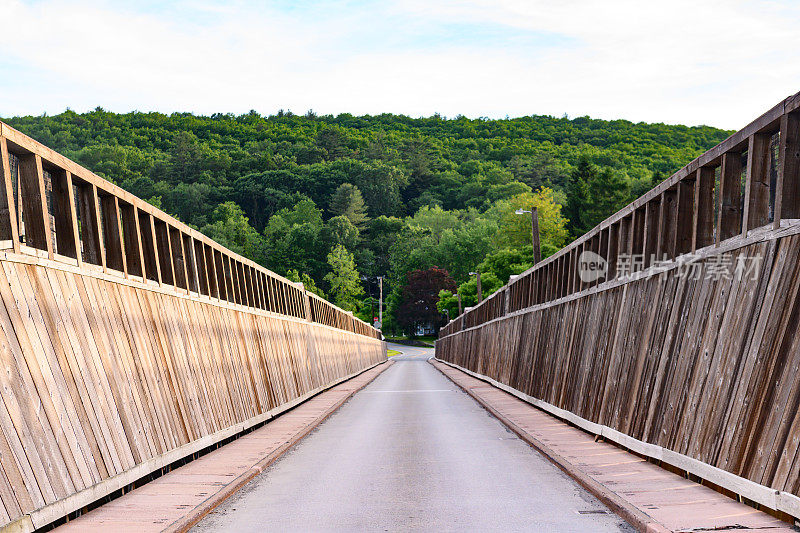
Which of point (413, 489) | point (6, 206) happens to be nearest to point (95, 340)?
point (6, 206)

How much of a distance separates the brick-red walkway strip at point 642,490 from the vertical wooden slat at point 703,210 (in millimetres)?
2830

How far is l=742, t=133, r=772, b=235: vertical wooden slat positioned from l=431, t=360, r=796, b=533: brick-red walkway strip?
2.82m

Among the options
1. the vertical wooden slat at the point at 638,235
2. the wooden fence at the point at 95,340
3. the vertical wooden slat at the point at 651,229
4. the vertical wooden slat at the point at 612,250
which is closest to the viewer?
the wooden fence at the point at 95,340

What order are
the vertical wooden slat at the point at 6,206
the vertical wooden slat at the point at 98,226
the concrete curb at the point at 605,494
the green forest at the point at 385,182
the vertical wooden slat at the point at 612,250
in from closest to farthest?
the concrete curb at the point at 605,494, the vertical wooden slat at the point at 6,206, the vertical wooden slat at the point at 98,226, the vertical wooden slat at the point at 612,250, the green forest at the point at 385,182

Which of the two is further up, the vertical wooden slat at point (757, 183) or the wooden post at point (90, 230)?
the vertical wooden slat at point (757, 183)

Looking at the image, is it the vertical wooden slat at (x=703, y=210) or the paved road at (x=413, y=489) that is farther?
the vertical wooden slat at (x=703, y=210)

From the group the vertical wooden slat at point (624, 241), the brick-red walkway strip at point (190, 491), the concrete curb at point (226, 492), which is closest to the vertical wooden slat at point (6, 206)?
the brick-red walkway strip at point (190, 491)

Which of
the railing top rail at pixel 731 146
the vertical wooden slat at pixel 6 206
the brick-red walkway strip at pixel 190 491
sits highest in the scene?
the railing top rail at pixel 731 146

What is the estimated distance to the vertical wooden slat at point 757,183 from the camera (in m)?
8.59

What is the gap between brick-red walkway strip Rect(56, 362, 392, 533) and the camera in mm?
7395

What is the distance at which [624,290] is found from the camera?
13539 millimetres

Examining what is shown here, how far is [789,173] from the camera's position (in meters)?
7.91

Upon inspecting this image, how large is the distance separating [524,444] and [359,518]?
21.6 ft

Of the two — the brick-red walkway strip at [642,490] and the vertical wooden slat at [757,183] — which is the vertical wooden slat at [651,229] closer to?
the brick-red walkway strip at [642,490]
